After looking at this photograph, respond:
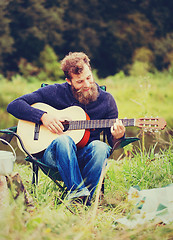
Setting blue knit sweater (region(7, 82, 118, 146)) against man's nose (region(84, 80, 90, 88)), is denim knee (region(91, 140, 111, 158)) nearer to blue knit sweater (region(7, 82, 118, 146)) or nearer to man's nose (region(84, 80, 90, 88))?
blue knit sweater (region(7, 82, 118, 146))

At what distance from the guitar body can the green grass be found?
0.32m

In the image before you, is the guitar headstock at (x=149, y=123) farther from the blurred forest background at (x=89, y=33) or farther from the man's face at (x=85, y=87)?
the blurred forest background at (x=89, y=33)

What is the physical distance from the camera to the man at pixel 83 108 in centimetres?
284

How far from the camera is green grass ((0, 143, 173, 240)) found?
5.59 ft

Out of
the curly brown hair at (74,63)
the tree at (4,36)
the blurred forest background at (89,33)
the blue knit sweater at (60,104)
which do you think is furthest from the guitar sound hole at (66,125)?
the tree at (4,36)

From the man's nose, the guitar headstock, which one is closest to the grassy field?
the guitar headstock

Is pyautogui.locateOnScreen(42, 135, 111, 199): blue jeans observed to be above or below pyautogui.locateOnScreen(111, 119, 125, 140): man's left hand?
below

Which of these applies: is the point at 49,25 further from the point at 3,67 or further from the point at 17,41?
the point at 3,67

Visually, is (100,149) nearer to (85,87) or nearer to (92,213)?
(85,87)

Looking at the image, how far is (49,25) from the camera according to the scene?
1650cm

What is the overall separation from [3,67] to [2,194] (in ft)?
44.2

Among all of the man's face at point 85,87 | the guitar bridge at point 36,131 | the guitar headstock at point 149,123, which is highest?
the man's face at point 85,87

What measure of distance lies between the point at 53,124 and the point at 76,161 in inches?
15.6

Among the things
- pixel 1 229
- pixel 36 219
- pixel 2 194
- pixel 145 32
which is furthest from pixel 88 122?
pixel 145 32
